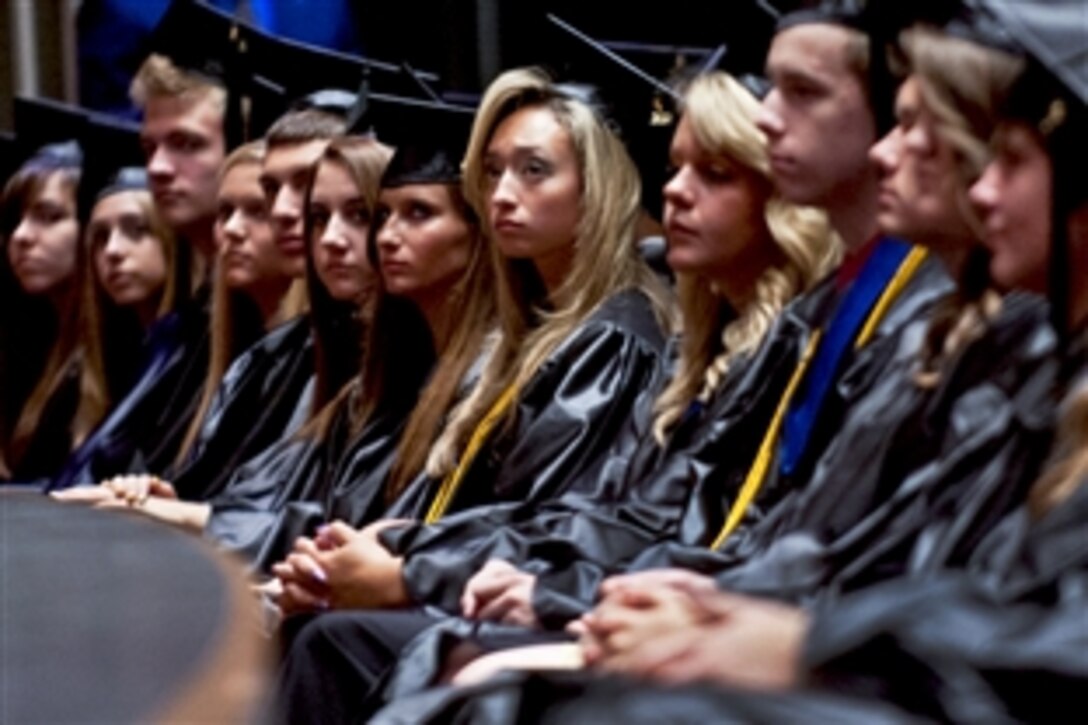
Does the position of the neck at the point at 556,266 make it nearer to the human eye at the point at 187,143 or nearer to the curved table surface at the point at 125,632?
the human eye at the point at 187,143

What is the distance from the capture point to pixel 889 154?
9.14 ft

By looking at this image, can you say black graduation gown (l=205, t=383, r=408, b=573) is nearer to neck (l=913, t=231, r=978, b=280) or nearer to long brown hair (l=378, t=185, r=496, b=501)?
long brown hair (l=378, t=185, r=496, b=501)

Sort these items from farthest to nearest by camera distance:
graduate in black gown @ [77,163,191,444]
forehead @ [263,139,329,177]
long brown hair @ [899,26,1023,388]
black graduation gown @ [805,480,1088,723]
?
1. graduate in black gown @ [77,163,191,444]
2. forehead @ [263,139,329,177]
3. long brown hair @ [899,26,1023,388]
4. black graduation gown @ [805,480,1088,723]

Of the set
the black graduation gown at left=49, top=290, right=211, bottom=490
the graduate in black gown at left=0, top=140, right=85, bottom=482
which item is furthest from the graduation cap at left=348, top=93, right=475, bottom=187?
the graduate in black gown at left=0, top=140, right=85, bottom=482

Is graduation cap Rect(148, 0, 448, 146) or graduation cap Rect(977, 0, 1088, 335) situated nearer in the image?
graduation cap Rect(977, 0, 1088, 335)

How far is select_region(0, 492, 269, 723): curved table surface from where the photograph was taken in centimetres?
95

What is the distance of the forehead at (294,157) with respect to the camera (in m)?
5.16

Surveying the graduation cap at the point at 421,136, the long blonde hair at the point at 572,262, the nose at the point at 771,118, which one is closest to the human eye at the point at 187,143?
the graduation cap at the point at 421,136

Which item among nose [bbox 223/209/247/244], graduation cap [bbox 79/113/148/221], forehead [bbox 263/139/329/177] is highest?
forehead [bbox 263/139/329/177]

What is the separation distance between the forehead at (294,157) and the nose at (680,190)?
1638 mm

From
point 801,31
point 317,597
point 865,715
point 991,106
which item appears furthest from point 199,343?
point 865,715

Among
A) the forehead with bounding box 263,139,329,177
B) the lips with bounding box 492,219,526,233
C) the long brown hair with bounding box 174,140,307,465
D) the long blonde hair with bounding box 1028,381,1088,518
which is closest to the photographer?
the long blonde hair with bounding box 1028,381,1088,518

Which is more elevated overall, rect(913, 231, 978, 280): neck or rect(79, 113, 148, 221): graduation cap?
rect(913, 231, 978, 280): neck

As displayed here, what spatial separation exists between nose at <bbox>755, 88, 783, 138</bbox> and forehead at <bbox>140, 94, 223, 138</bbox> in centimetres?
300
